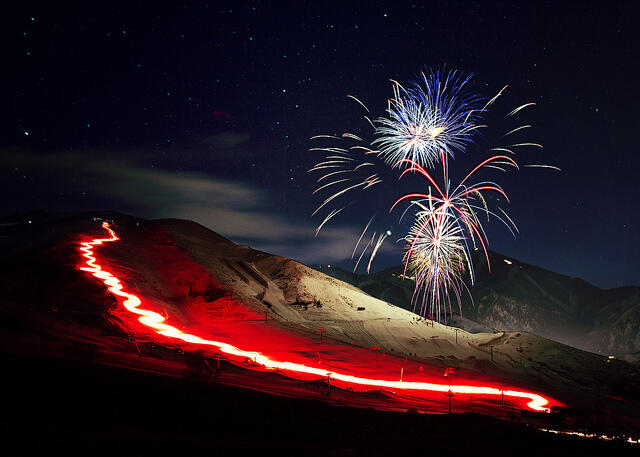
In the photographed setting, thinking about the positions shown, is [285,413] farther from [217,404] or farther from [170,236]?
[170,236]

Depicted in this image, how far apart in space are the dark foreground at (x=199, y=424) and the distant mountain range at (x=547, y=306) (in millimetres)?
153259

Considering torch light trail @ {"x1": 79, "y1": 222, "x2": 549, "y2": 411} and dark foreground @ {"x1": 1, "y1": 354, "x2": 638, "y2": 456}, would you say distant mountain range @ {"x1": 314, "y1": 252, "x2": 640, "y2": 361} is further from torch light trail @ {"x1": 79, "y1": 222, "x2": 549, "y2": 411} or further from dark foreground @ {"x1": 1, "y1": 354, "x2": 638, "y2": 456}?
dark foreground @ {"x1": 1, "y1": 354, "x2": 638, "y2": 456}

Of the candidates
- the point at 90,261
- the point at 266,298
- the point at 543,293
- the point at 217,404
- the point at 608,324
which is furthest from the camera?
the point at 543,293

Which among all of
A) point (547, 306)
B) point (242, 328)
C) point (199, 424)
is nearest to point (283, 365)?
point (242, 328)

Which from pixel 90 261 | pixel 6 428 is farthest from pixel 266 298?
pixel 6 428

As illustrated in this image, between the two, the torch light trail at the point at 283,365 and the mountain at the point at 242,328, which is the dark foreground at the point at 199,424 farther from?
the torch light trail at the point at 283,365

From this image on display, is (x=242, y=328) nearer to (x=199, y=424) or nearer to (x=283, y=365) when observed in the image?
(x=283, y=365)

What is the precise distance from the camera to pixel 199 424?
1137 centimetres

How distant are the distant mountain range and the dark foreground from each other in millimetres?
153259

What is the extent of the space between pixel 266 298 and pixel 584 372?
40.8 metres

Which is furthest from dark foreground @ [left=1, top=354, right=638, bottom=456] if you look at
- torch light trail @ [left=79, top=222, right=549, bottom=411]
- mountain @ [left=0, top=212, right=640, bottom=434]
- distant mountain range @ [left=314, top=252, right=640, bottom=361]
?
distant mountain range @ [left=314, top=252, right=640, bottom=361]

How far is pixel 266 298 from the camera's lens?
58.1 m

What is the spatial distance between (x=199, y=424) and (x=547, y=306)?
19919 cm

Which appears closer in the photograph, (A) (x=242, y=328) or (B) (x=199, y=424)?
(B) (x=199, y=424)
